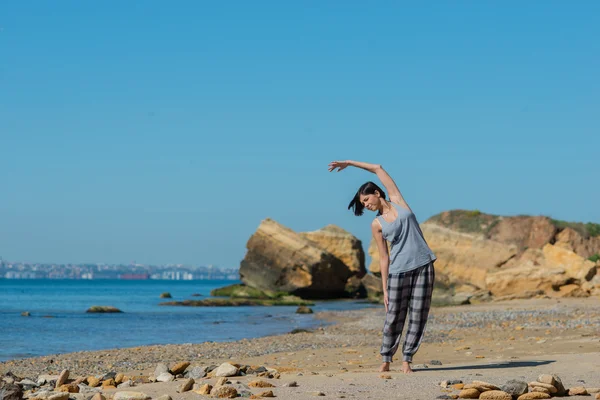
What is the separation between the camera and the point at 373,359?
38.2 feet

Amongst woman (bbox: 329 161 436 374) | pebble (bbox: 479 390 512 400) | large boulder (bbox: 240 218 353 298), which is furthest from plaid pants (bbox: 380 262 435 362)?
large boulder (bbox: 240 218 353 298)

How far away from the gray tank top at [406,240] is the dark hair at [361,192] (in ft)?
0.69

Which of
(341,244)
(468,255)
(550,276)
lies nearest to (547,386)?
(550,276)

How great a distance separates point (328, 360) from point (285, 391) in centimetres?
547

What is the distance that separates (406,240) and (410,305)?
2.36ft

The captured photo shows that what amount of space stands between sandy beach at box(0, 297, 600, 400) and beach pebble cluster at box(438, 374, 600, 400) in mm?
206

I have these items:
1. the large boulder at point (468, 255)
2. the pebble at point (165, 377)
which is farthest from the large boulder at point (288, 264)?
the pebble at point (165, 377)

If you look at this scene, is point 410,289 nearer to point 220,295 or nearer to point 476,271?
A: point 476,271

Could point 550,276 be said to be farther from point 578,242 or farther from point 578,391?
point 578,391

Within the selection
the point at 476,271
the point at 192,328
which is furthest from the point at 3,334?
the point at 476,271

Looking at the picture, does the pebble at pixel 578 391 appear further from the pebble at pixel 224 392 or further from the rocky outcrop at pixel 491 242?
the rocky outcrop at pixel 491 242

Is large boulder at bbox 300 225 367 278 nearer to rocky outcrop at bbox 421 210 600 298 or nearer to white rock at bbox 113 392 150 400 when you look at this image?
rocky outcrop at bbox 421 210 600 298

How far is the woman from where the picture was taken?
7906mm

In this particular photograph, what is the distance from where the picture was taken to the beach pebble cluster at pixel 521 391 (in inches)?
245
